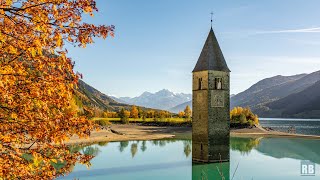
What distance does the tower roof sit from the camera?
41.9 meters

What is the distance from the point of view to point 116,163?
41969 millimetres

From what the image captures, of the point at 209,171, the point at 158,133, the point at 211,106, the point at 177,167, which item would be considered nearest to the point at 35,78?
the point at 209,171

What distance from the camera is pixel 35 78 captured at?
23.1ft

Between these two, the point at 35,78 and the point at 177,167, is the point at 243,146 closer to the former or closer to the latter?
the point at 177,167

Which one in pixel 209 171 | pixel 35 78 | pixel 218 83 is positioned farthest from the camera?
pixel 218 83

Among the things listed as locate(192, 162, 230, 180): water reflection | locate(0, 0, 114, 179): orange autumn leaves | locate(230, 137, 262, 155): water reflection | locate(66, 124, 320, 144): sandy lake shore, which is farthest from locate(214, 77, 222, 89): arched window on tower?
locate(66, 124, 320, 144): sandy lake shore

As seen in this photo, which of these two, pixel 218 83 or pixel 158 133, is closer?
pixel 218 83

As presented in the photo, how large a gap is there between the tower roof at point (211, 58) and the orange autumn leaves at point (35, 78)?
34.9 metres

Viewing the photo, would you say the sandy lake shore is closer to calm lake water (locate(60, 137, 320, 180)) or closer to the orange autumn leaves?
calm lake water (locate(60, 137, 320, 180))

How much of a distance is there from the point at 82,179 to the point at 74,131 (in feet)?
82.6

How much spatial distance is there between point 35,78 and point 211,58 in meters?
36.4

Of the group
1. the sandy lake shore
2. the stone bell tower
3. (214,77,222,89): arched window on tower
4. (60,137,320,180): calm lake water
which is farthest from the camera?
the sandy lake shore

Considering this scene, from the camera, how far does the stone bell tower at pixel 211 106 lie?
40.9 meters

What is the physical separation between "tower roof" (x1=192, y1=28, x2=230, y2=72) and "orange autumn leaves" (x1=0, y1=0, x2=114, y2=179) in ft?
114
